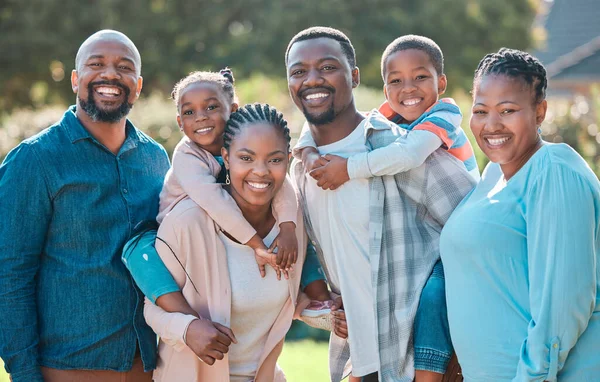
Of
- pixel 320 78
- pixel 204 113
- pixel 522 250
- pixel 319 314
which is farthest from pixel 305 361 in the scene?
pixel 522 250

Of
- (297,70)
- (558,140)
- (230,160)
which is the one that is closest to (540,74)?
(297,70)

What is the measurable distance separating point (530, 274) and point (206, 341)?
1604 millimetres

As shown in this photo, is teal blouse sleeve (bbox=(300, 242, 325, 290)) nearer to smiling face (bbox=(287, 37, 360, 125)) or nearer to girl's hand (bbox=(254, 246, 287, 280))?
girl's hand (bbox=(254, 246, 287, 280))

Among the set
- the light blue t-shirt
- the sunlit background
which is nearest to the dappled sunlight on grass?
the light blue t-shirt

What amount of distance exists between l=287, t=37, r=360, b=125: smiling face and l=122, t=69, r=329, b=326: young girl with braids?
46 cm

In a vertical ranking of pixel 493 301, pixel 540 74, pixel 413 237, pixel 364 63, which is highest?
pixel 364 63

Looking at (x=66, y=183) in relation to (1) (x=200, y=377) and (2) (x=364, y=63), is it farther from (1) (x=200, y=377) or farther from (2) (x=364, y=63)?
(2) (x=364, y=63)

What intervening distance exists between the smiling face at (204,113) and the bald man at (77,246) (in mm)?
382

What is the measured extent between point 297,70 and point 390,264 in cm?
122

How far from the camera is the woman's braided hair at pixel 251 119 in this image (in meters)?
4.05

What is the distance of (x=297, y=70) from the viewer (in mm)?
4191

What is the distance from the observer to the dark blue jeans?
3744 millimetres

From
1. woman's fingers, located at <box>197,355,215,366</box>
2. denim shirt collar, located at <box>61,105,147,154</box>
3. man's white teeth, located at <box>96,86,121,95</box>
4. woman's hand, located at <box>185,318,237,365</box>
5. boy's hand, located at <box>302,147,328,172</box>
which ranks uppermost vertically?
man's white teeth, located at <box>96,86,121,95</box>

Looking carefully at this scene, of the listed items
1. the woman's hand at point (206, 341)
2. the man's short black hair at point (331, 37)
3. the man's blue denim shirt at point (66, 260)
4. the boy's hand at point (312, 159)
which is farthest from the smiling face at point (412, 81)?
the woman's hand at point (206, 341)
